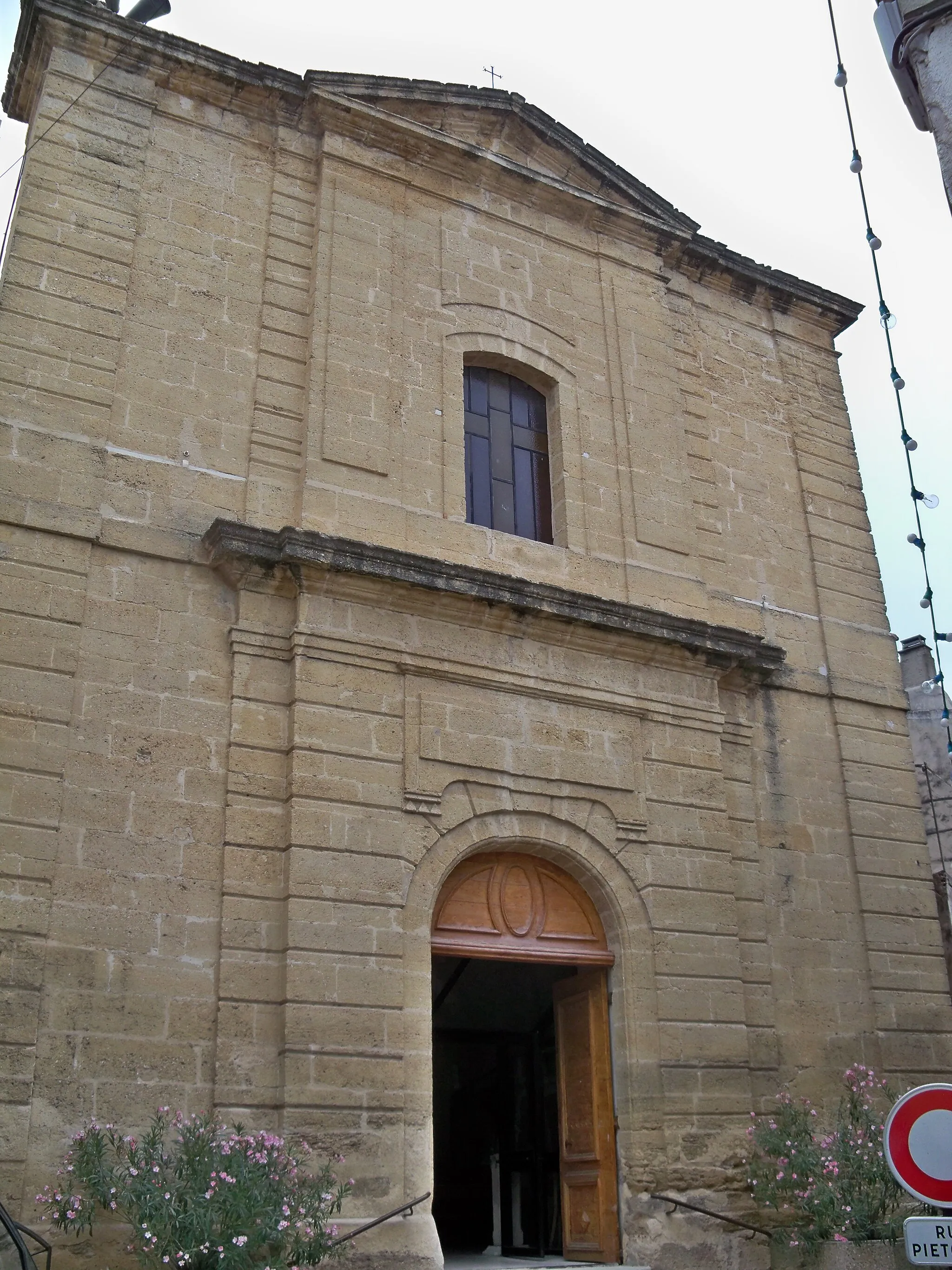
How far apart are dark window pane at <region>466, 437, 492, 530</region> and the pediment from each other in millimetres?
2477

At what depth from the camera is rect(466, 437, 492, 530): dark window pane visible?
9.45 metres

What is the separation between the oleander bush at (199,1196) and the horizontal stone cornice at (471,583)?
10.5 feet

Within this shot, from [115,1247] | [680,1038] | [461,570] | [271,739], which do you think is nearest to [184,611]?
[271,739]

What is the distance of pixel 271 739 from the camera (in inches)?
304

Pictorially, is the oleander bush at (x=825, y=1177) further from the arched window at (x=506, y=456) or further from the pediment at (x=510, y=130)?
the pediment at (x=510, y=130)

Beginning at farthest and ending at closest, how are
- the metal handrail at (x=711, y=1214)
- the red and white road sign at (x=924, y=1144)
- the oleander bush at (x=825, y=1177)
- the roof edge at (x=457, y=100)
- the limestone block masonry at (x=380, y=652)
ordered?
the roof edge at (x=457, y=100) < the metal handrail at (x=711, y=1214) < the oleander bush at (x=825, y=1177) < the limestone block masonry at (x=380, y=652) < the red and white road sign at (x=924, y=1144)

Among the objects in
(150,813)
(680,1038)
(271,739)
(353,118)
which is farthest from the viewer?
(353,118)

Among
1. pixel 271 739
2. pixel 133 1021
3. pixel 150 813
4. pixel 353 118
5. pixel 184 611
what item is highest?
pixel 353 118

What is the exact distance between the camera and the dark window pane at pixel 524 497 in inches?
379

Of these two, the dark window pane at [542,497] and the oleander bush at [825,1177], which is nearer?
the oleander bush at [825,1177]

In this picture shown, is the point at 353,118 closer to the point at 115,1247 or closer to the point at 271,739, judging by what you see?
the point at 271,739

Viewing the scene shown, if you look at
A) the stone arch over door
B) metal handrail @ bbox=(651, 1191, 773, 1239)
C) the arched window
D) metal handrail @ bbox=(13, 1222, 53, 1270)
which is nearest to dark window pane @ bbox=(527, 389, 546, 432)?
the arched window

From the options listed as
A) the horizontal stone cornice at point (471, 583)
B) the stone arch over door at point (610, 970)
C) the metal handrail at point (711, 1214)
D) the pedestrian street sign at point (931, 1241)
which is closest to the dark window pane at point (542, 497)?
the horizontal stone cornice at point (471, 583)

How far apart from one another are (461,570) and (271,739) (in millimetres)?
1670
